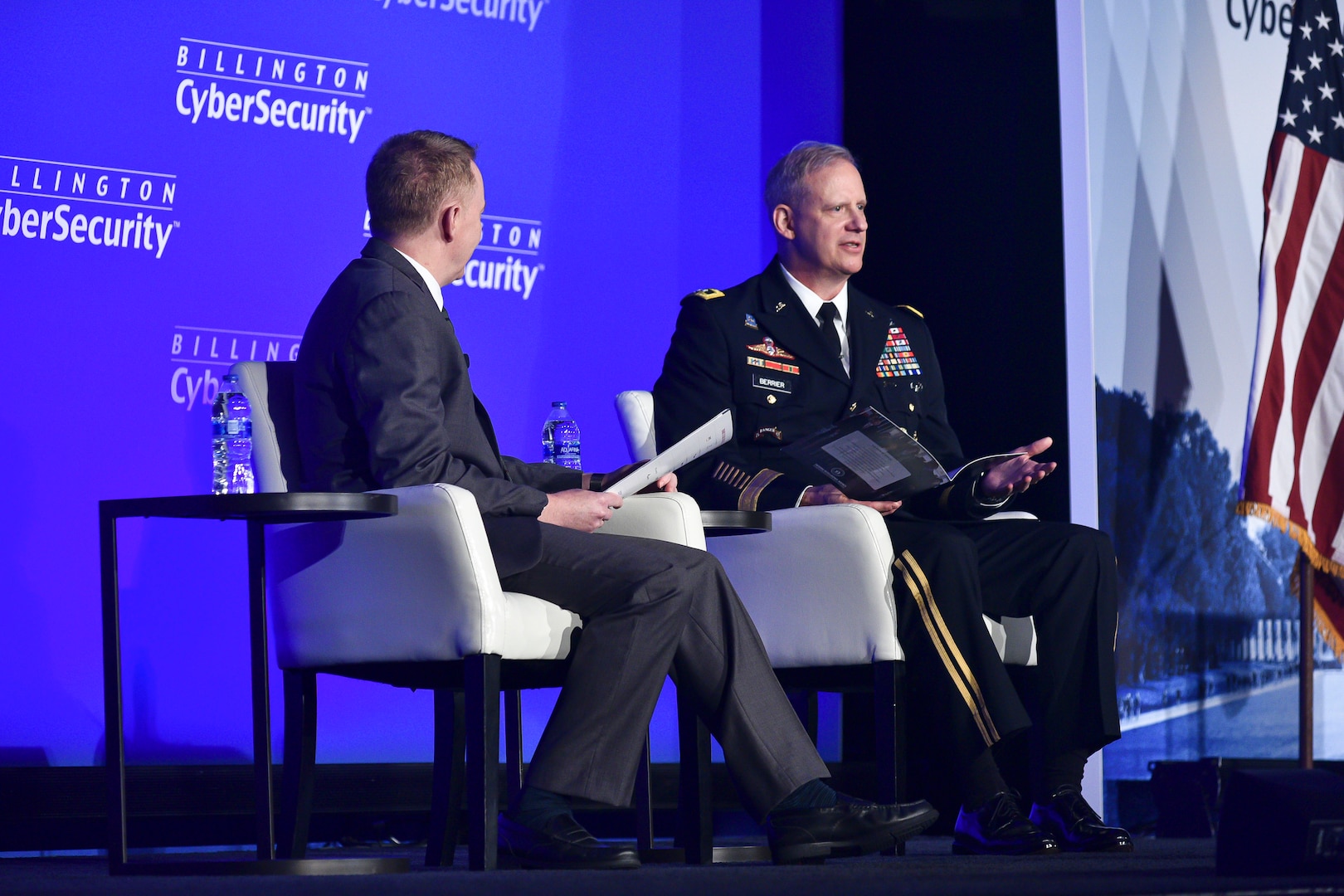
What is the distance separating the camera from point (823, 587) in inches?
123

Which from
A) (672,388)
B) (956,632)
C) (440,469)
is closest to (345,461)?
(440,469)

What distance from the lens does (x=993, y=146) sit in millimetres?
4289

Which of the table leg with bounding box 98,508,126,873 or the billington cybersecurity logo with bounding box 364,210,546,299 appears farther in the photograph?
the billington cybersecurity logo with bounding box 364,210,546,299

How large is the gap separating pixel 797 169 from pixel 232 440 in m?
1.50

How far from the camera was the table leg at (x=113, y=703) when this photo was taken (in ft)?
8.43

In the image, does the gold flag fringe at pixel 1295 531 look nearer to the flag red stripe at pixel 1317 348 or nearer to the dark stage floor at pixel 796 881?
the flag red stripe at pixel 1317 348

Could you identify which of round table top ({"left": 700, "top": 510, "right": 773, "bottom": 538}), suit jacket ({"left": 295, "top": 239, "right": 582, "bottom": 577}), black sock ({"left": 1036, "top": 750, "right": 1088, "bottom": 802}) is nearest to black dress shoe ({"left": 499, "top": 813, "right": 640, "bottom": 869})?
suit jacket ({"left": 295, "top": 239, "right": 582, "bottom": 577})

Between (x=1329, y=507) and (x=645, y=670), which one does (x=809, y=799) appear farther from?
(x=1329, y=507)

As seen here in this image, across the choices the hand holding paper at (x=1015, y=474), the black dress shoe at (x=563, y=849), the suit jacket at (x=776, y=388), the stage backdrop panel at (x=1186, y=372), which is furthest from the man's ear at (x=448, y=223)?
the stage backdrop panel at (x=1186, y=372)

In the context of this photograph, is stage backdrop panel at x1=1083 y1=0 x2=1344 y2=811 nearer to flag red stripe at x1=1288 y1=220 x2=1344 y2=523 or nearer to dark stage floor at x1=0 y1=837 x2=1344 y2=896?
flag red stripe at x1=1288 y1=220 x2=1344 y2=523

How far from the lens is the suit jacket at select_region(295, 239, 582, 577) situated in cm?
257

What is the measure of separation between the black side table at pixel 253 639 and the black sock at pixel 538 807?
31cm

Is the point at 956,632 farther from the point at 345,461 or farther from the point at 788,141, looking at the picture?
the point at 788,141

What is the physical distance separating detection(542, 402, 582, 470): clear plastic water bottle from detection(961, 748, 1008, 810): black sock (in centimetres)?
124
